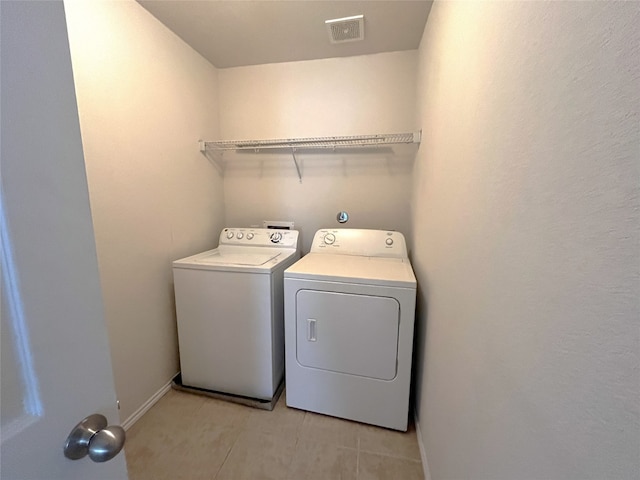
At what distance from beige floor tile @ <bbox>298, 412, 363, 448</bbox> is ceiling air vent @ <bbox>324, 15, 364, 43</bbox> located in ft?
8.56

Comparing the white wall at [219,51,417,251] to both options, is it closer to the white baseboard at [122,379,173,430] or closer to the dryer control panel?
the dryer control panel

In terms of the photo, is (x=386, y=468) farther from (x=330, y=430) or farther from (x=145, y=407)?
(x=145, y=407)

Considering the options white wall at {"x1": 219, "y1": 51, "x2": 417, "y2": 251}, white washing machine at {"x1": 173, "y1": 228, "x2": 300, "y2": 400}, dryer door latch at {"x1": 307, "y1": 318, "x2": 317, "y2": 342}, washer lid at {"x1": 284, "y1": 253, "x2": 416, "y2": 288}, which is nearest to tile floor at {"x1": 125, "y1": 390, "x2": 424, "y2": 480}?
white washing machine at {"x1": 173, "y1": 228, "x2": 300, "y2": 400}

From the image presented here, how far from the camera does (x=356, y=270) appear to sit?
1707mm

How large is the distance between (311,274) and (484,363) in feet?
3.37

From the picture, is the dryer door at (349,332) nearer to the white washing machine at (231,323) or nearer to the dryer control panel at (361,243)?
the white washing machine at (231,323)

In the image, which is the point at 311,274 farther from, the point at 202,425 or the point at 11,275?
the point at 11,275

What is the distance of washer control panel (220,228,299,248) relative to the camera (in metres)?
2.29

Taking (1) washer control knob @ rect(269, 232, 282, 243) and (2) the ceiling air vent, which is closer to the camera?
(2) the ceiling air vent

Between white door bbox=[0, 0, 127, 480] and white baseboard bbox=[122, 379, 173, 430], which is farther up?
white door bbox=[0, 0, 127, 480]

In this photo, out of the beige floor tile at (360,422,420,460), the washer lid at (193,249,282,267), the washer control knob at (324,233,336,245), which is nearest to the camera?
the beige floor tile at (360,422,420,460)

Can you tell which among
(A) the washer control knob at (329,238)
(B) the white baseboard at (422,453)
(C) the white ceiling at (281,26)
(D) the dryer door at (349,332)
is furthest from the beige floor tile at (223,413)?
(C) the white ceiling at (281,26)

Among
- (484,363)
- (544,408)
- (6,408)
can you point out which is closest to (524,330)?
(544,408)

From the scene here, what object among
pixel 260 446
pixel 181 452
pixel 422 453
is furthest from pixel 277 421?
pixel 422 453
